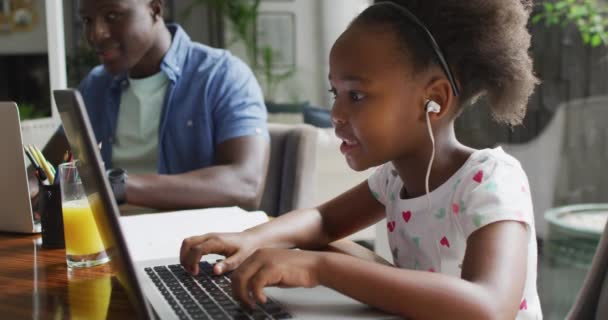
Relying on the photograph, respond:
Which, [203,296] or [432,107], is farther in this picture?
[432,107]

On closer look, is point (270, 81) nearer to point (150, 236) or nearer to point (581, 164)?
point (581, 164)

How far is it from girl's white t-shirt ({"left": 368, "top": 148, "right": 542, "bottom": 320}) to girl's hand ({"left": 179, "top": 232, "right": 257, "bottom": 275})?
24 cm

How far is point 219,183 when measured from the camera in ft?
5.64

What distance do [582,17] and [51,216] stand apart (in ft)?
5.78

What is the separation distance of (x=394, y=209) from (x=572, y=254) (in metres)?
1.50

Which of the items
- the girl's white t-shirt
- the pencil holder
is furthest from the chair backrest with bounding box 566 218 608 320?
the pencil holder

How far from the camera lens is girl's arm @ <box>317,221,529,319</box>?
0.75 meters

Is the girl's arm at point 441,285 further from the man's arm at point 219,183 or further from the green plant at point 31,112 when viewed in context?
the green plant at point 31,112

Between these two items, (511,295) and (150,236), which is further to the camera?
(150,236)

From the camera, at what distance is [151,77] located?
6.77ft

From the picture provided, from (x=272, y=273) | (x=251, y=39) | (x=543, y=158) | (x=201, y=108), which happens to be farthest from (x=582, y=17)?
(x=251, y=39)

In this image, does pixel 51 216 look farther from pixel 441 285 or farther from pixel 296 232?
pixel 441 285

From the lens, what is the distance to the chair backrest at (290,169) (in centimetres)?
195

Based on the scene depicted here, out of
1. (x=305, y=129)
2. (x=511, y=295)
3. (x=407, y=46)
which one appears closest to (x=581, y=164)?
(x=305, y=129)
